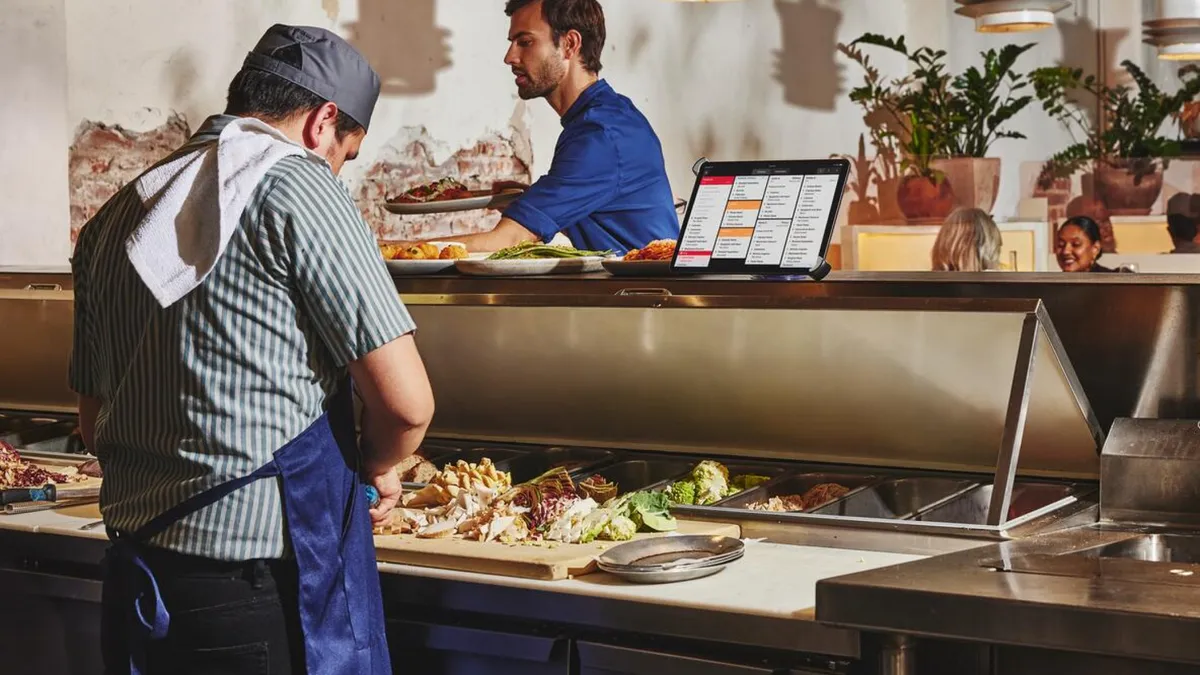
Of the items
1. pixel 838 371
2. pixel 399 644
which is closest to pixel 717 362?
pixel 838 371

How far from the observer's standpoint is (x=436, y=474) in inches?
109

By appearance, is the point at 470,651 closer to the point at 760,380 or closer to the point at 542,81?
the point at 760,380

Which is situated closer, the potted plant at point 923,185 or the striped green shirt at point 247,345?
the striped green shirt at point 247,345

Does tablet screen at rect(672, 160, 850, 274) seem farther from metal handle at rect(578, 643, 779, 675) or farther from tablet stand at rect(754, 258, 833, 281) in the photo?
metal handle at rect(578, 643, 779, 675)

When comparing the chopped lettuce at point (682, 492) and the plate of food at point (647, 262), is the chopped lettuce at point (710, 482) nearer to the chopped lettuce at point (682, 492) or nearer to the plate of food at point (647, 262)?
the chopped lettuce at point (682, 492)

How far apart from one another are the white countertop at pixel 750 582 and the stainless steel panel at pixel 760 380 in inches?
18.1

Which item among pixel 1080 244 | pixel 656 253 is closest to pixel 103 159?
pixel 656 253

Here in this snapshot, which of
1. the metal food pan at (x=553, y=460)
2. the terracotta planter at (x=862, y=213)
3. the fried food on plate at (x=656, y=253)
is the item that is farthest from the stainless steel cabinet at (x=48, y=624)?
the terracotta planter at (x=862, y=213)

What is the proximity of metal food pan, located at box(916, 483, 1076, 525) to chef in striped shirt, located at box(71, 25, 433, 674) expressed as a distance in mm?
1047

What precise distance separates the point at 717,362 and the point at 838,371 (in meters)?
0.27

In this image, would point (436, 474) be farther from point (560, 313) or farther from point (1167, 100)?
point (1167, 100)

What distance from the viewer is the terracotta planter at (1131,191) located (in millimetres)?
9000

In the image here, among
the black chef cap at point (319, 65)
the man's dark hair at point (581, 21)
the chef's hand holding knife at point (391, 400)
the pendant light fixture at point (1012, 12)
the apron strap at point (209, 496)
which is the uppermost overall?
the pendant light fixture at point (1012, 12)

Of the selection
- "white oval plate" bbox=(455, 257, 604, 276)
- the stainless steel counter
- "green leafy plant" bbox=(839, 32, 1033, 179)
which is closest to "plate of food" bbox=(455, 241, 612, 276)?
"white oval plate" bbox=(455, 257, 604, 276)
